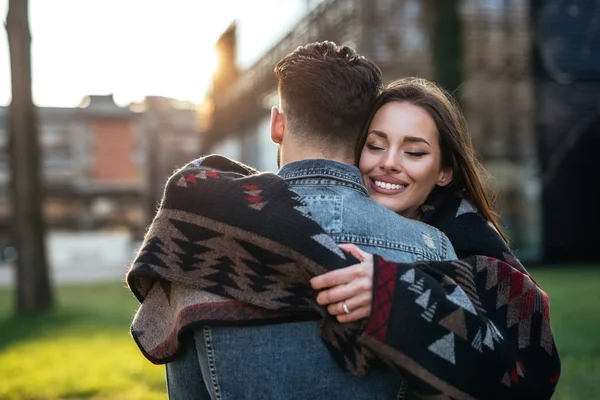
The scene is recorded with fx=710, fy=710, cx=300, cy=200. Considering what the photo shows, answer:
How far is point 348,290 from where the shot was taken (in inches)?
63.2

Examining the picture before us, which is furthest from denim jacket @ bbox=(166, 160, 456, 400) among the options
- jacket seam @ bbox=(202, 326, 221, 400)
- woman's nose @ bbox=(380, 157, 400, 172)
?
woman's nose @ bbox=(380, 157, 400, 172)

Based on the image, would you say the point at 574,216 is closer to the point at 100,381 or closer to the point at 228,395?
the point at 100,381

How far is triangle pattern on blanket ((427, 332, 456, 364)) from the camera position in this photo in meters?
1.60

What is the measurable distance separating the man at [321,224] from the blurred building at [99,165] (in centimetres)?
4754

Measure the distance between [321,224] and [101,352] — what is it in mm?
6285

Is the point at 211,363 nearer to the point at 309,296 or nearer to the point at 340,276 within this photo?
the point at 309,296

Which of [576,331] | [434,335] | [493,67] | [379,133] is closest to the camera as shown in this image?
[434,335]

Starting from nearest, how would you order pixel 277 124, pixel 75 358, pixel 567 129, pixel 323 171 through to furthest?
pixel 323 171 → pixel 277 124 → pixel 75 358 → pixel 567 129

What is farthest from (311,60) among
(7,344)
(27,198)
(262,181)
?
(27,198)

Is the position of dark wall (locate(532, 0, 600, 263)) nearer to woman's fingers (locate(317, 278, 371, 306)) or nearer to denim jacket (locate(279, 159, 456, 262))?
denim jacket (locate(279, 159, 456, 262))

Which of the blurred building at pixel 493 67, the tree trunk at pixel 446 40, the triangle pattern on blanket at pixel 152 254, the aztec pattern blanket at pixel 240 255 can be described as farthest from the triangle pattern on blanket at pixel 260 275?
the blurred building at pixel 493 67

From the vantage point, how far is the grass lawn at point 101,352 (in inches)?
223

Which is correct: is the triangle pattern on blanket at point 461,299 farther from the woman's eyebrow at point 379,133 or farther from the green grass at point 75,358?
the green grass at point 75,358

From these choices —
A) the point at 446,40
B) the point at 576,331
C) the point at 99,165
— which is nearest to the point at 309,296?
the point at 576,331
